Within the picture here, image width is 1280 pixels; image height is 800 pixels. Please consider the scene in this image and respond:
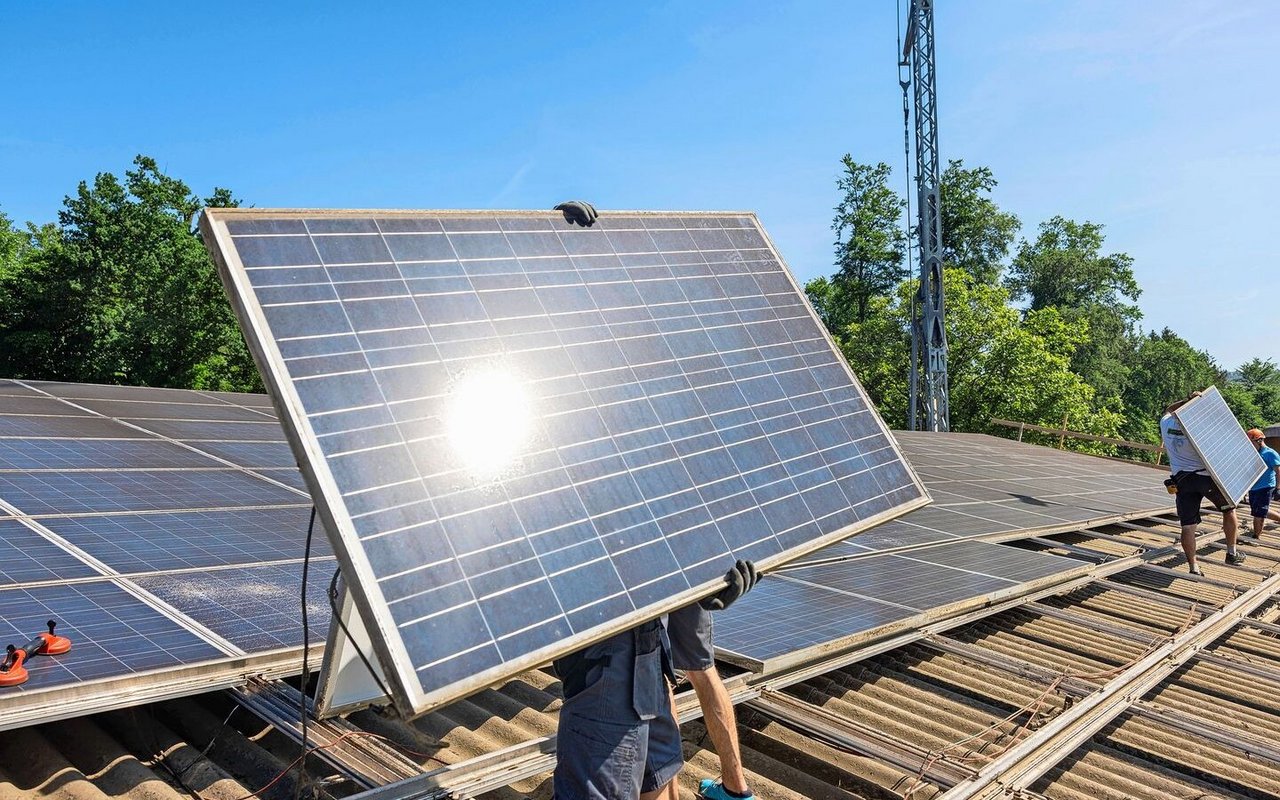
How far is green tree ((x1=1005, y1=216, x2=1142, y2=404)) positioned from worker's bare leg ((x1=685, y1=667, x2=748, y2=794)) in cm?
7692

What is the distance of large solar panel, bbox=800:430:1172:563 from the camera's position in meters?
10.2

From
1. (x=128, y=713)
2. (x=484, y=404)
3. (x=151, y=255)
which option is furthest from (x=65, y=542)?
(x=151, y=255)

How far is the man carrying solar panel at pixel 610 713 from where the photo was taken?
374 cm

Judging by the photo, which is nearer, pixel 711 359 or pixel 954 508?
pixel 711 359

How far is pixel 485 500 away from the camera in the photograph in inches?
139

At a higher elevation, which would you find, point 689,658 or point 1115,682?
point 689,658

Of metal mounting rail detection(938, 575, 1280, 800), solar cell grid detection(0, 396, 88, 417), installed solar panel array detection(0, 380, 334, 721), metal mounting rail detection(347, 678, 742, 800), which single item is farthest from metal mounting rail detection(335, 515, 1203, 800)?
solar cell grid detection(0, 396, 88, 417)

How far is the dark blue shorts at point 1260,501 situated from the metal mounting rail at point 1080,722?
855 centimetres

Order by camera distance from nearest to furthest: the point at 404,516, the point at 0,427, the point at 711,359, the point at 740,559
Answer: the point at 404,516 → the point at 740,559 → the point at 711,359 → the point at 0,427

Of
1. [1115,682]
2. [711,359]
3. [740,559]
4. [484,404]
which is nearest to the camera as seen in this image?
[484,404]

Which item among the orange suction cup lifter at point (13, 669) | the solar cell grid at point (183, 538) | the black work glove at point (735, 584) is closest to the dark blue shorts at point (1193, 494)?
the black work glove at point (735, 584)

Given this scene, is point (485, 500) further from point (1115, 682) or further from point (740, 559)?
point (1115, 682)

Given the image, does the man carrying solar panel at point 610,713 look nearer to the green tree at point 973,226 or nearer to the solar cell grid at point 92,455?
the solar cell grid at point 92,455

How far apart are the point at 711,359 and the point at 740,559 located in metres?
1.31
